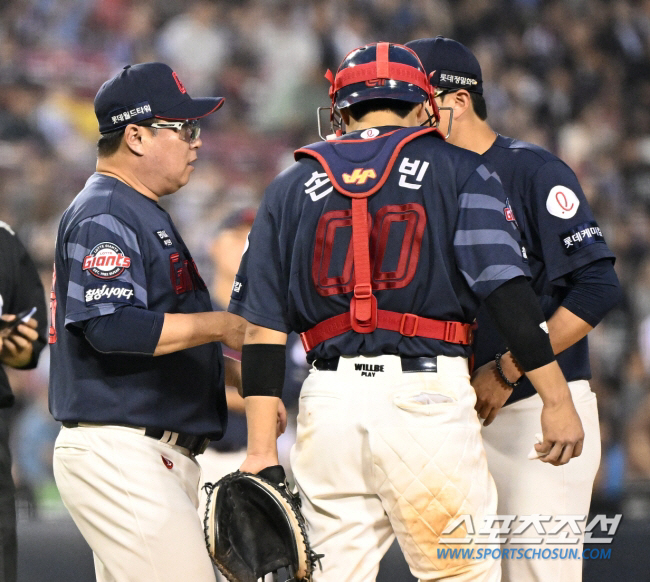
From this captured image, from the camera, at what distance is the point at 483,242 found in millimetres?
2039

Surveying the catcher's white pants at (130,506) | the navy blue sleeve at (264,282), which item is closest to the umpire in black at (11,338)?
the catcher's white pants at (130,506)

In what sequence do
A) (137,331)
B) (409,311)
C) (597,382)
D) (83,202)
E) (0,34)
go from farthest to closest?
(0,34), (597,382), (83,202), (137,331), (409,311)

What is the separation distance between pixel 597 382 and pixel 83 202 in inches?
181

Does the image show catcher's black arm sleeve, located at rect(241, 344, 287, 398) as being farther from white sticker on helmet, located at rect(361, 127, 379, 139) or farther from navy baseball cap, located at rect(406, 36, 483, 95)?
navy baseball cap, located at rect(406, 36, 483, 95)

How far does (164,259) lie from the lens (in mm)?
2477

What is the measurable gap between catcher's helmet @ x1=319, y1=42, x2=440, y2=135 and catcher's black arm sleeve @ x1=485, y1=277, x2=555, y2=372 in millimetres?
552

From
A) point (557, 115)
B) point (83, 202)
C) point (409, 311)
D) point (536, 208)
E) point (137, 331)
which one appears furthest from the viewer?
point (557, 115)

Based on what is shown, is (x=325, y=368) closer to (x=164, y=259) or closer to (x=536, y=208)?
(x=164, y=259)

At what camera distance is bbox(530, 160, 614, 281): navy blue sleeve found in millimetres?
2518

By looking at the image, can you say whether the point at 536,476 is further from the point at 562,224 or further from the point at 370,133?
the point at 370,133

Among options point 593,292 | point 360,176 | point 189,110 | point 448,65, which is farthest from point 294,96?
point 360,176

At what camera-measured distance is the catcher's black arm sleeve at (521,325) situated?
2.01 m

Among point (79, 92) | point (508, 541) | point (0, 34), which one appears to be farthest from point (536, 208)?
point (0, 34)

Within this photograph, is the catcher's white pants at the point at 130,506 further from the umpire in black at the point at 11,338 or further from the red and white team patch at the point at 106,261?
the umpire in black at the point at 11,338
